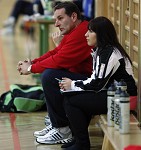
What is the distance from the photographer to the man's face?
554cm

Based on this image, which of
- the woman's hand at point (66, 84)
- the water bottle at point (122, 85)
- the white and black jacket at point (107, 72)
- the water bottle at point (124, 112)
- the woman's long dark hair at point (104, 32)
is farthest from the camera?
the woman's hand at point (66, 84)

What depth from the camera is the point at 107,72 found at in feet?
15.7

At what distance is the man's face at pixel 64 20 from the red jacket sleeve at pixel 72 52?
7 cm

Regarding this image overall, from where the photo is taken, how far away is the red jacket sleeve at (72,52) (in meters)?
5.43

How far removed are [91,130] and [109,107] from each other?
1472 millimetres

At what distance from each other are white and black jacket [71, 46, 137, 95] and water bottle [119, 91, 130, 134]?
1.11ft

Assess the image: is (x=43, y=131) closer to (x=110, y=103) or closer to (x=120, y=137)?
(x=110, y=103)

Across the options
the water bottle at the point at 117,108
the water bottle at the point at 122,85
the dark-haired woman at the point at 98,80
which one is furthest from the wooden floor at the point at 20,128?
the water bottle at the point at 122,85

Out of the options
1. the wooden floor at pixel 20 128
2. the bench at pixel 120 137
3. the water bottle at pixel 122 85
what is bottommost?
the wooden floor at pixel 20 128

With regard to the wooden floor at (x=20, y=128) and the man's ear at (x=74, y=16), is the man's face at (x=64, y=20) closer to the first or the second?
the man's ear at (x=74, y=16)

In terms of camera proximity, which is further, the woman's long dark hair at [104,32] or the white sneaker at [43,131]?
the white sneaker at [43,131]

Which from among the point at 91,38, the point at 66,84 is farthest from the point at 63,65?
the point at 91,38

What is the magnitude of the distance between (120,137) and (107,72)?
0.56m

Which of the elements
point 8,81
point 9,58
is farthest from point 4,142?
point 9,58
